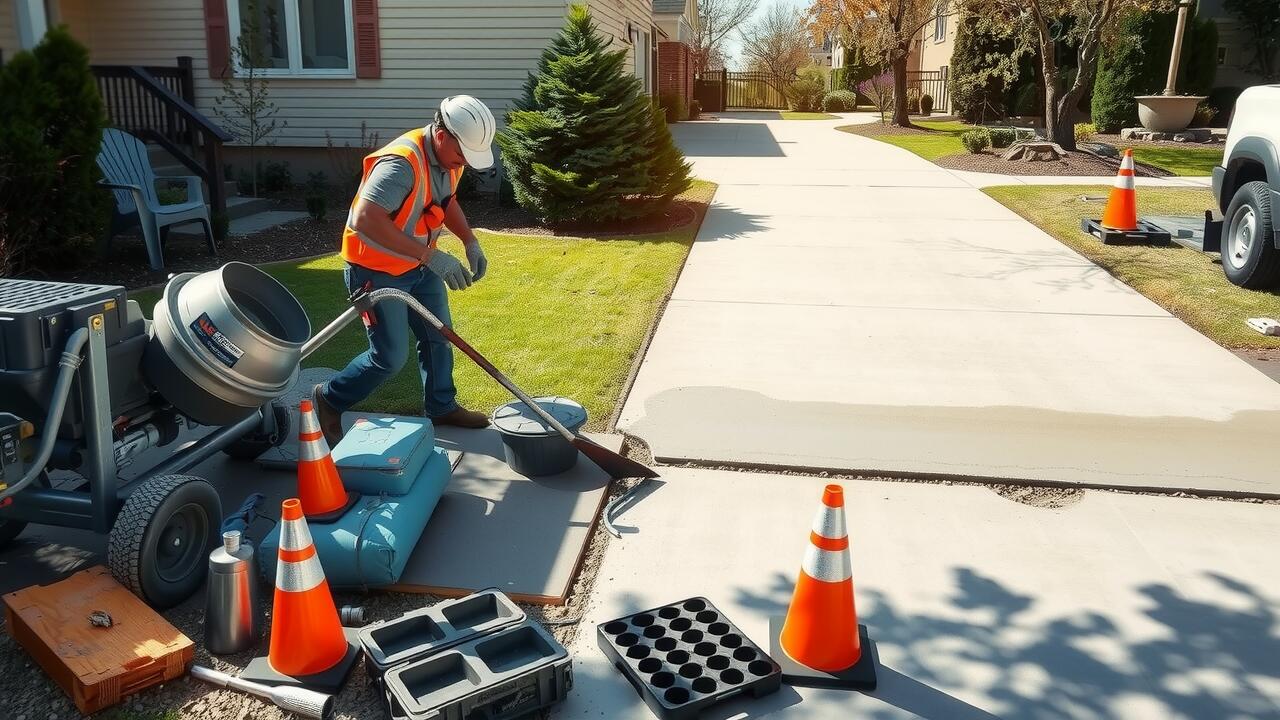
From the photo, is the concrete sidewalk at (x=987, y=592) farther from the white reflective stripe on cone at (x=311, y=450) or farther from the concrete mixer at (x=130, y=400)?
the concrete mixer at (x=130, y=400)

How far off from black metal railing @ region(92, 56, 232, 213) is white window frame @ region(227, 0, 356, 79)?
1.35 meters

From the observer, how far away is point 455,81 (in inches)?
547

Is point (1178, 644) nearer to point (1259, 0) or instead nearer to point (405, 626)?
point (405, 626)

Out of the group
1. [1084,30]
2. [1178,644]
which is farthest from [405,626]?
[1084,30]

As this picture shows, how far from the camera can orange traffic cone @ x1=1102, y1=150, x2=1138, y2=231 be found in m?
10.2

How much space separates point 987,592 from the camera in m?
3.78

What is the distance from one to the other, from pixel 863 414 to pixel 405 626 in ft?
10.3

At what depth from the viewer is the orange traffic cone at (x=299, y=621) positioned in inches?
124

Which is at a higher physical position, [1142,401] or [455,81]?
[455,81]

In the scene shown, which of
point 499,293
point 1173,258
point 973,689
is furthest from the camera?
point 1173,258

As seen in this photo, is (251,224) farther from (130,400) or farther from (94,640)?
(94,640)

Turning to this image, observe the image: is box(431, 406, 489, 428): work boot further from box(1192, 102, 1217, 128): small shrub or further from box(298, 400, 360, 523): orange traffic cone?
box(1192, 102, 1217, 128): small shrub

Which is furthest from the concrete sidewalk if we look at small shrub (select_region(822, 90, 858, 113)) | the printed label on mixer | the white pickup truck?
small shrub (select_region(822, 90, 858, 113))

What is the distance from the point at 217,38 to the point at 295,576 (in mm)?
12539
